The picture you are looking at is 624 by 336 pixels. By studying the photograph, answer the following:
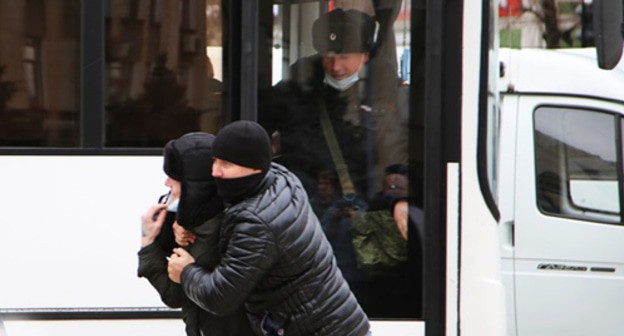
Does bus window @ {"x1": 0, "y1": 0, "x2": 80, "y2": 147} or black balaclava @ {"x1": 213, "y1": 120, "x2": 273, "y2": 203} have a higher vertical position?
bus window @ {"x1": 0, "y1": 0, "x2": 80, "y2": 147}

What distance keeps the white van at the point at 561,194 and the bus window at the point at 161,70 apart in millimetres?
3083

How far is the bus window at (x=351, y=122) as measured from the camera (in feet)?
20.2

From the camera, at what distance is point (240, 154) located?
5059 mm

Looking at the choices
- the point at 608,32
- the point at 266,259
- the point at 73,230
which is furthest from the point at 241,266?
the point at 608,32

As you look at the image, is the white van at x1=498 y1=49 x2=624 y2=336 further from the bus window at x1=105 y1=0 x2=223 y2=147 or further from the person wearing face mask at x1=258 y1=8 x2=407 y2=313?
the bus window at x1=105 y1=0 x2=223 y2=147

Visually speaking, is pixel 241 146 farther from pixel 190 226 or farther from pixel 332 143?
pixel 332 143

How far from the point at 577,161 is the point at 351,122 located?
312 cm

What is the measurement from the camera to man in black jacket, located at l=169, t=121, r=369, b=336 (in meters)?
5.01

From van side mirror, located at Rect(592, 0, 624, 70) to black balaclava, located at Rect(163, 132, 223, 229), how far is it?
173 centimetres

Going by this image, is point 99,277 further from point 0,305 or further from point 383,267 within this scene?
point 383,267

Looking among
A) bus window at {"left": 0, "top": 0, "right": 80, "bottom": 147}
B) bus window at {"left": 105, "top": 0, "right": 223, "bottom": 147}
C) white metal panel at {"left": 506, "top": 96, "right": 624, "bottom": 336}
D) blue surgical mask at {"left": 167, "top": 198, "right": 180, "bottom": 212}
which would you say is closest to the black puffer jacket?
blue surgical mask at {"left": 167, "top": 198, "right": 180, "bottom": 212}

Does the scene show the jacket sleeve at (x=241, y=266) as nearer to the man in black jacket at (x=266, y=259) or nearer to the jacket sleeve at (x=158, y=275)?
the man in black jacket at (x=266, y=259)

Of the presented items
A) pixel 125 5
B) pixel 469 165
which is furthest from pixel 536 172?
pixel 125 5

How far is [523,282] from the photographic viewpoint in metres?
8.72
